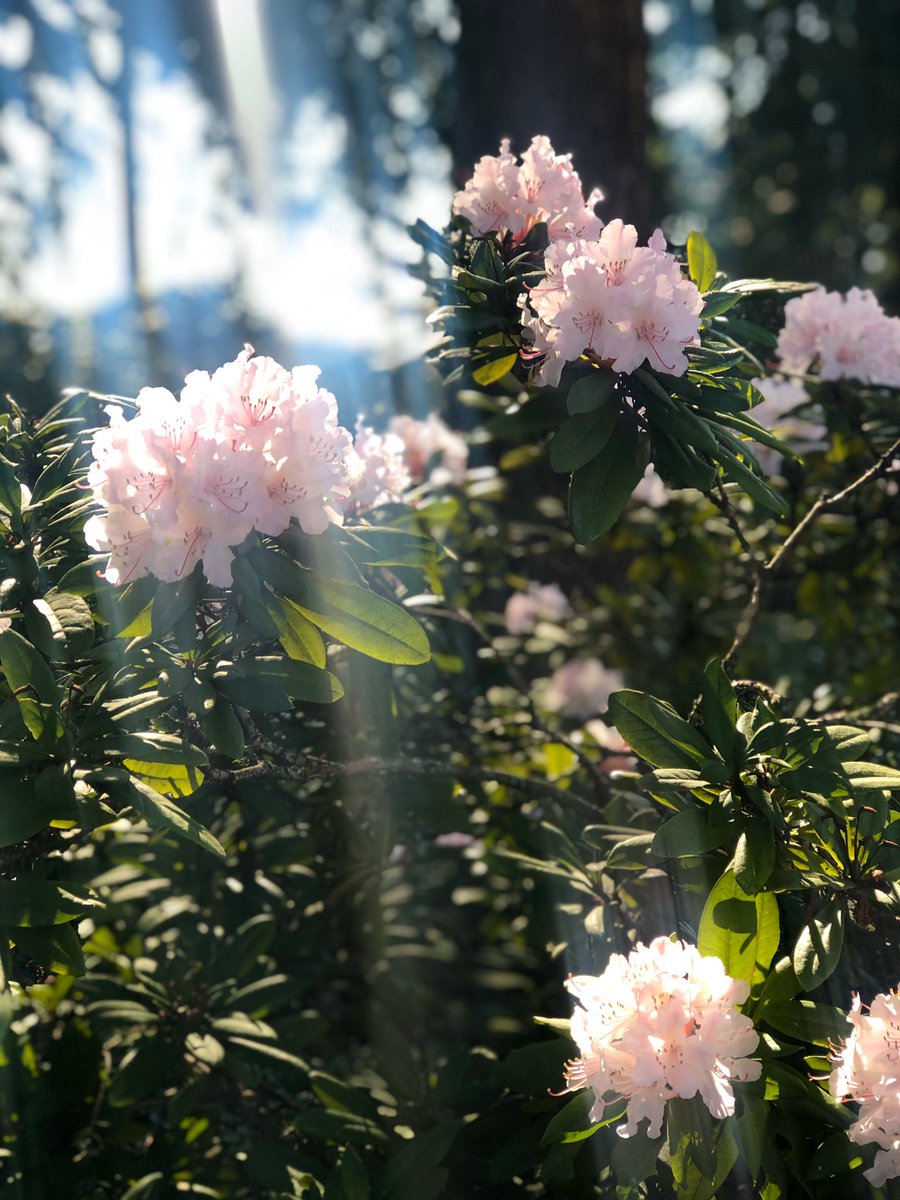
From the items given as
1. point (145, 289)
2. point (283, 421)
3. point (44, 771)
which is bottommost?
point (44, 771)

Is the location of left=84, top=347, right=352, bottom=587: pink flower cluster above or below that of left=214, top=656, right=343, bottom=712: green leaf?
above

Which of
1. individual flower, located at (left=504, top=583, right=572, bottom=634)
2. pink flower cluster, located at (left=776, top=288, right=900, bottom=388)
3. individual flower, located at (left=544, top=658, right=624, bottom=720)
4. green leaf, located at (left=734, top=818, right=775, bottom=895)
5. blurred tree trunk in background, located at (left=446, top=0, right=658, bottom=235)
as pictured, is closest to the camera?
green leaf, located at (left=734, top=818, right=775, bottom=895)

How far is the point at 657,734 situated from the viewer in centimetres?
144

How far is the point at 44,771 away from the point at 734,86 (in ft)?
45.1

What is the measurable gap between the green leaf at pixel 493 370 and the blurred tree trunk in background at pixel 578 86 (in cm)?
174

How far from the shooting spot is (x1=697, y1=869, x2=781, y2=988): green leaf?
133 cm

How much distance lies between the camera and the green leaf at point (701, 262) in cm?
167

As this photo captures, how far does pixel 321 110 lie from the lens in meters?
11.7

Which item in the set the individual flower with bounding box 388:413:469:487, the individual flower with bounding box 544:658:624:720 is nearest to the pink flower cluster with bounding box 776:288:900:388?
the individual flower with bounding box 388:413:469:487

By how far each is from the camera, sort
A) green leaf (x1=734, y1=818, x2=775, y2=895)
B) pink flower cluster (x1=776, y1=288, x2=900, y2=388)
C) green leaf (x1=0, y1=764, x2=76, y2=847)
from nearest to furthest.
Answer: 1. green leaf (x1=0, y1=764, x2=76, y2=847)
2. green leaf (x1=734, y1=818, x2=775, y2=895)
3. pink flower cluster (x1=776, y1=288, x2=900, y2=388)

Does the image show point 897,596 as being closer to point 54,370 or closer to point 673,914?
point 673,914

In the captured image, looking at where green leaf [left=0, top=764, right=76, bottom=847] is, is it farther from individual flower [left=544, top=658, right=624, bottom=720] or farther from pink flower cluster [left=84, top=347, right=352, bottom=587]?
individual flower [left=544, top=658, right=624, bottom=720]

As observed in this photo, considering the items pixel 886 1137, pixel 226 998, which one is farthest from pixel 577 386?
pixel 226 998

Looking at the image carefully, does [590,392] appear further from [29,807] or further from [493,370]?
[29,807]
